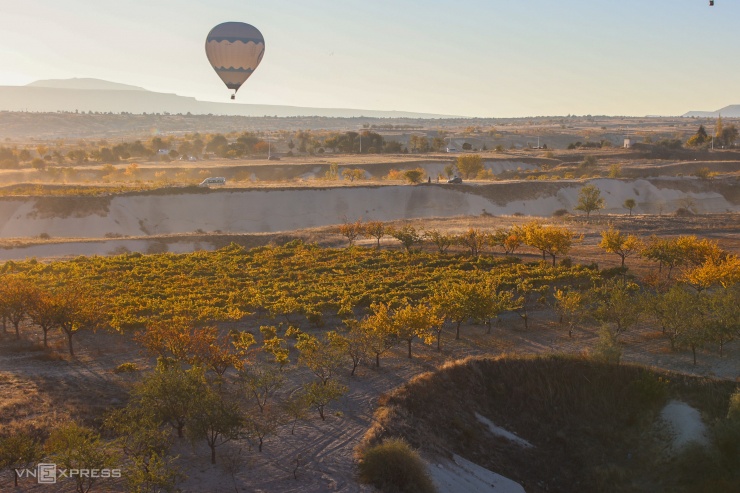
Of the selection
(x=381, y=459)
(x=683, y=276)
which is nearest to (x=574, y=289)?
(x=683, y=276)

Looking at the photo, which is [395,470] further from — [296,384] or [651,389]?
[651,389]

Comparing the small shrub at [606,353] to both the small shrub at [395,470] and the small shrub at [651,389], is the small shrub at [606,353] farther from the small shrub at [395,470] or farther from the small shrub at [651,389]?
the small shrub at [395,470]

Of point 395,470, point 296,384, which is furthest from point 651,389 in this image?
point 296,384

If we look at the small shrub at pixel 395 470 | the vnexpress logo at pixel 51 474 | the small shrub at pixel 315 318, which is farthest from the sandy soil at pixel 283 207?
the small shrub at pixel 395 470

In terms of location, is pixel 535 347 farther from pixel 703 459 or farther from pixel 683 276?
pixel 683 276

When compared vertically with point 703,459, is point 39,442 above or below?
above

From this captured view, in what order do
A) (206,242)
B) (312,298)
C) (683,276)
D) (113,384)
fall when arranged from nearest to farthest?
(113,384) < (312,298) < (683,276) < (206,242)
